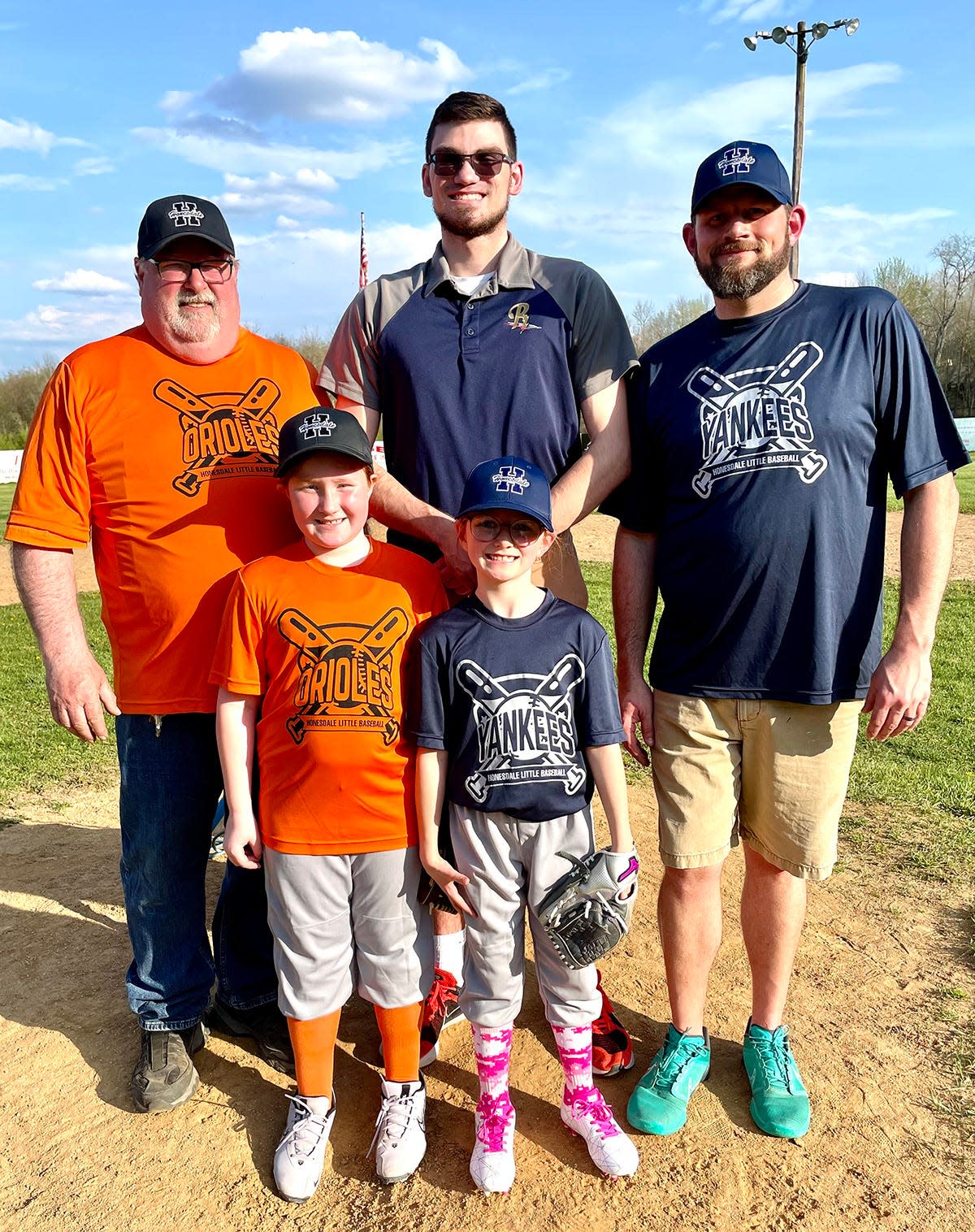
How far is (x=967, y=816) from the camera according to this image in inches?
190

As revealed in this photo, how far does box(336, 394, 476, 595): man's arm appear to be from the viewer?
2719mm

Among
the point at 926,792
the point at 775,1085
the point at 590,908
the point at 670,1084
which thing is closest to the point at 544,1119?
the point at 670,1084

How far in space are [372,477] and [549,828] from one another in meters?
1.11

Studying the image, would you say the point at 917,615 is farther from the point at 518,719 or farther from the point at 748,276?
the point at 518,719

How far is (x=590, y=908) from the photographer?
8.05 feet

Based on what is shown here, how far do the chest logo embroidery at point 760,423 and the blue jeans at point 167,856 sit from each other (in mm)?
1697

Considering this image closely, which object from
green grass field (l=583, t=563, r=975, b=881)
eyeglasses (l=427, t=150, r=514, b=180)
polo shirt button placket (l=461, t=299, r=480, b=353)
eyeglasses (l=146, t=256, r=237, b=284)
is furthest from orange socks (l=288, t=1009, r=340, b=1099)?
green grass field (l=583, t=563, r=975, b=881)

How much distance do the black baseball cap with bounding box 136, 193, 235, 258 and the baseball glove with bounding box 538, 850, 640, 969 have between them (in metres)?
2.04

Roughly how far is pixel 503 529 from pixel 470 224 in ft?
3.27

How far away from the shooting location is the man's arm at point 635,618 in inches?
115

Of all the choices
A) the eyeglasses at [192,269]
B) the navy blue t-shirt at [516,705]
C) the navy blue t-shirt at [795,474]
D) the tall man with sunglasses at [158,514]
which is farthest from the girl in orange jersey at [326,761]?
the navy blue t-shirt at [795,474]

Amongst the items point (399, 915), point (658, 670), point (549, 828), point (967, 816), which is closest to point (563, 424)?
point (658, 670)

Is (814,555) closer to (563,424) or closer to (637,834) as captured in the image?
(563,424)

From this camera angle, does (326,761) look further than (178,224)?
No
